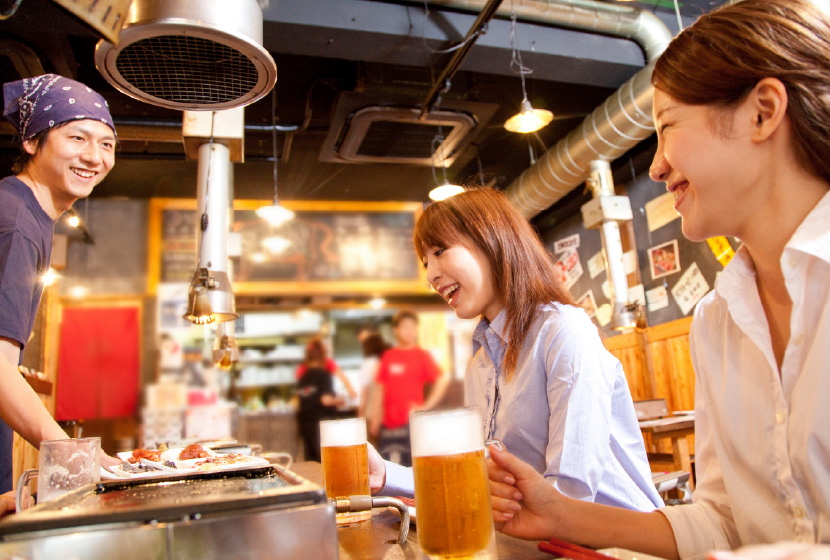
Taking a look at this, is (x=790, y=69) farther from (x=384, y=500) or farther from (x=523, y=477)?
(x=384, y=500)

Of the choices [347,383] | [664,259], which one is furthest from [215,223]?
[664,259]

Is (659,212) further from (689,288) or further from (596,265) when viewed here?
(596,265)

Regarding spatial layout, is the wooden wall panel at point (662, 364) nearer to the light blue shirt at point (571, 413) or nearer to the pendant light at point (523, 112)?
the pendant light at point (523, 112)

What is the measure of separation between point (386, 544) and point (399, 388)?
4568 mm

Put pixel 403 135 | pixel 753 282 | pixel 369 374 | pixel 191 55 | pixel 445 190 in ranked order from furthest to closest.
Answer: pixel 369 374, pixel 445 190, pixel 403 135, pixel 191 55, pixel 753 282

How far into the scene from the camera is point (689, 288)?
5.44 metres

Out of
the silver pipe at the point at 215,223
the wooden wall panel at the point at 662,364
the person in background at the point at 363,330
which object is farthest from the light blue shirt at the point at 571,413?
the person in background at the point at 363,330

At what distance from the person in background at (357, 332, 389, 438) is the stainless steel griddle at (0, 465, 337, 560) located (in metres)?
4.91

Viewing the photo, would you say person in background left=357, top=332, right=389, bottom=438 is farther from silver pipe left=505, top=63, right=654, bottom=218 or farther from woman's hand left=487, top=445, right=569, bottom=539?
woman's hand left=487, top=445, right=569, bottom=539

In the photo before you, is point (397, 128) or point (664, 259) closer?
point (397, 128)

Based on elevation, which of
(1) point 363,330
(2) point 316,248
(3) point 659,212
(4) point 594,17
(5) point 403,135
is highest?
(4) point 594,17

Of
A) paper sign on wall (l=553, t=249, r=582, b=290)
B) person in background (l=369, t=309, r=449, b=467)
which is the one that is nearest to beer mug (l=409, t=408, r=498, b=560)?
person in background (l=369, t=309, r=449, b=467)

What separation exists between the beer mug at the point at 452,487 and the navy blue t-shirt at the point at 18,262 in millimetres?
1125

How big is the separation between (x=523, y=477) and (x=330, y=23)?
3550 mm
